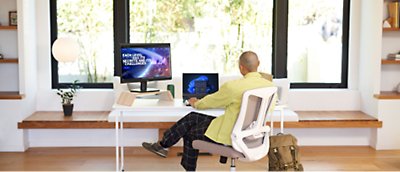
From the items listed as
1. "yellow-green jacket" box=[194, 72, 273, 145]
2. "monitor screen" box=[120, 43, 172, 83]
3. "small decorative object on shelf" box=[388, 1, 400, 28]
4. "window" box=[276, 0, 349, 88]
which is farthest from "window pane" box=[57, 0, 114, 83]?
"small decorative object on shelf" box=[388, 1, 400, 28]

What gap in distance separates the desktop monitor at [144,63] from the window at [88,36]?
60.5 inches

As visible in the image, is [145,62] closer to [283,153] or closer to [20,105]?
[283,153]

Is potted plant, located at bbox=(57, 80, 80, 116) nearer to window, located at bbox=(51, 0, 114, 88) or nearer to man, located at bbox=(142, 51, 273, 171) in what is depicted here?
window, located at bbox=(51, 0, 114, 88)

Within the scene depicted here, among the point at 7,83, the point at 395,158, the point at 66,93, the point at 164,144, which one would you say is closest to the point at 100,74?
the point at 66,93

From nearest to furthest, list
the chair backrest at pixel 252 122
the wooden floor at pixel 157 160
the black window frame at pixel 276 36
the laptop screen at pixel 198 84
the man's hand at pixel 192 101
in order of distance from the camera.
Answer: the chair backrest at pixel 252 122 < the man's hand at pixel 192 101 < the laptop screen at pixel 198 84 < the wooden floor at pixel 157 160 < the black window frame at pixel 276 36

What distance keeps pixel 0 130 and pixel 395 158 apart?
12.6 ft

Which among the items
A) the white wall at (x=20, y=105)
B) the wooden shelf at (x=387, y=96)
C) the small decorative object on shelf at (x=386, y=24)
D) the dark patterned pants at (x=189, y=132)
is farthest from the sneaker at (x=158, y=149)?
the small decorative object on shelf at (x=386, y=24)

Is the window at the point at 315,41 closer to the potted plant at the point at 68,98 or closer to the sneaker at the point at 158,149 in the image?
the sneaker at the point at 158,149

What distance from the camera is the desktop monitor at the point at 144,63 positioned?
455 centimetres

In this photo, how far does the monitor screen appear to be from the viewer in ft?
14.9

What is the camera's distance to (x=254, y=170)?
489cm

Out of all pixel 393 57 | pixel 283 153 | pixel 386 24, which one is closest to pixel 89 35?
pixel 283 153

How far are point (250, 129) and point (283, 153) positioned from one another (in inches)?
38.4

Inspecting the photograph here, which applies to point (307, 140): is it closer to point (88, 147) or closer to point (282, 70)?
point (282, 70)
